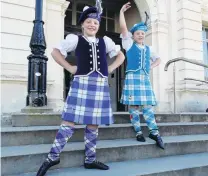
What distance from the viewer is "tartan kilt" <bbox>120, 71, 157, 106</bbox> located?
3203 mm

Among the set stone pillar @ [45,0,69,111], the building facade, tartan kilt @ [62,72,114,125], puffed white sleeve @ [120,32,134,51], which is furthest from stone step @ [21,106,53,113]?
stone pillar @ [45,0,69,111]

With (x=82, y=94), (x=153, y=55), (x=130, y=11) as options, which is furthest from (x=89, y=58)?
(x=130, y=11)

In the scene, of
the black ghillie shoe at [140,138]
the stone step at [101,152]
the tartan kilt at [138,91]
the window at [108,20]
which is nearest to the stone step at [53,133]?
the stone step at [101,152]

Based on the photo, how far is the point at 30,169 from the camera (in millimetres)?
2426

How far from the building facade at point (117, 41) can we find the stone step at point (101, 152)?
2.38 meters

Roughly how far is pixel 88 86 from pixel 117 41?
6.71m

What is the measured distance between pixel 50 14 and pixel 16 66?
1.65m

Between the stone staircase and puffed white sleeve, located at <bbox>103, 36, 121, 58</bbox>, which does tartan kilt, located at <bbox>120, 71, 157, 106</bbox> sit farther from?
puffed white sleeve, located at <bbox>103, 36, 121, 58</bbox>

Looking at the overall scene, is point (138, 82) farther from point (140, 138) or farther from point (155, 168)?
point (155, 168)

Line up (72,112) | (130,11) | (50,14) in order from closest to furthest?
(72,112) < (50,14) < (130,11)

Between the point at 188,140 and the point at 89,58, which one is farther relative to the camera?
the point at 188,140

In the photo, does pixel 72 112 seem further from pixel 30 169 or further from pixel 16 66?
pixel 16 66

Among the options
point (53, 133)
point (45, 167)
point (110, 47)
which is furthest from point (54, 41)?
point (45, 167)

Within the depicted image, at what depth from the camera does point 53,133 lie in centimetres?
300
